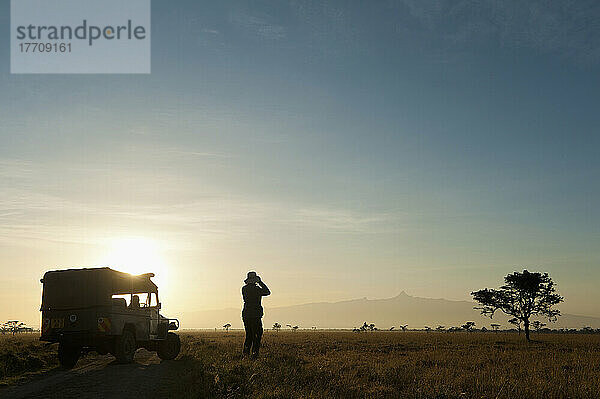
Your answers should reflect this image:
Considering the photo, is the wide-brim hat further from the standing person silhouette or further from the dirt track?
the dirt track

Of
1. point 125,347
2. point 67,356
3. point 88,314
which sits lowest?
point 67,356

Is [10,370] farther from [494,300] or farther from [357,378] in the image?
[494,300]

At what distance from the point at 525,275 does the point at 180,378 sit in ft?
181

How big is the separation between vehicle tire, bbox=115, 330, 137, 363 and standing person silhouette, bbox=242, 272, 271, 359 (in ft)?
15.1

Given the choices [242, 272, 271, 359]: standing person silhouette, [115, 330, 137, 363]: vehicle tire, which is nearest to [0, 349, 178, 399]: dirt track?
[115, 330, 137, 363]: vehicle tire

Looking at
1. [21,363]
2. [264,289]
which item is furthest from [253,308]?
[21,363]

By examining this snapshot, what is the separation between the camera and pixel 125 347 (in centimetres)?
2117

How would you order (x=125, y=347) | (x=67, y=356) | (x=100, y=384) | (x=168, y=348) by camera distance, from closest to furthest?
1. (x=100, y=384)
2. (x=67, y=356)
3. (x=125, y=347)
4. (x=168, y=348)

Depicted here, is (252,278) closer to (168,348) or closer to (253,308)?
(253,308)

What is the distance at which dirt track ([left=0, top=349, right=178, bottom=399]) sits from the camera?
513 inches

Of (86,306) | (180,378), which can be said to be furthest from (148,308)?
(180,378)

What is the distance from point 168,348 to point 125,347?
10.2 feet

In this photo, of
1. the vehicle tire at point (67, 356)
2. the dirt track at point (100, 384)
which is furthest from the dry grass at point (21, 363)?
the dirt track at point (100, 384)

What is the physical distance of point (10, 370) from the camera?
1930 centimetres
